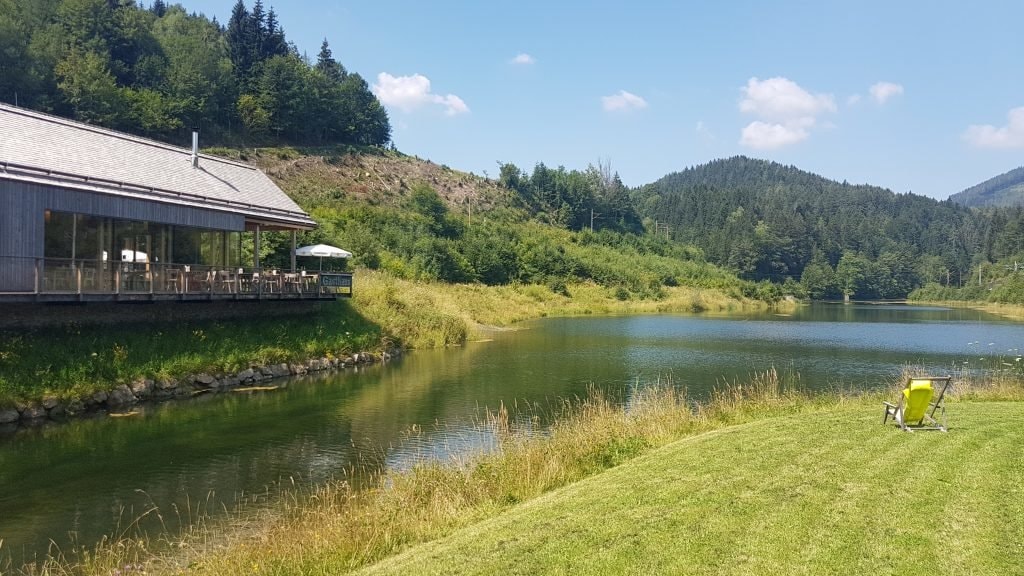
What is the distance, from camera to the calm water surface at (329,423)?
11.4 m

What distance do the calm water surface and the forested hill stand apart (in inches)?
3722

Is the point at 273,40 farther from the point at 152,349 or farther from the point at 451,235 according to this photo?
the point at 152,349

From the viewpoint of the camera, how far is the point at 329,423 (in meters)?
17.1

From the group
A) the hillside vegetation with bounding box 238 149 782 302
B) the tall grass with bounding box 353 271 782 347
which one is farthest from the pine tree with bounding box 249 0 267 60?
the tall grass with bounding box 353 271 782 347

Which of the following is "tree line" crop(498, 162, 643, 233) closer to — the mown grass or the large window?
the large window

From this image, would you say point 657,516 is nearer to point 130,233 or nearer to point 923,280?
point 130,233

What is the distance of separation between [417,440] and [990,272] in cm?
14016

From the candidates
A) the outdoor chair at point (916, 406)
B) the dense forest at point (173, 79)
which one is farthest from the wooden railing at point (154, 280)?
the dense forest at point (173, 79)

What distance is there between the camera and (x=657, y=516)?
711 cm

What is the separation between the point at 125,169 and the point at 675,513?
23134 mm

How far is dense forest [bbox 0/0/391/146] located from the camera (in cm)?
6312

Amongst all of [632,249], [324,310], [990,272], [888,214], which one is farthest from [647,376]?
[888,214]

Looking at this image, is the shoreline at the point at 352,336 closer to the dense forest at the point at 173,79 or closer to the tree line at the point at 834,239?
the dense forest at the point at 173,79

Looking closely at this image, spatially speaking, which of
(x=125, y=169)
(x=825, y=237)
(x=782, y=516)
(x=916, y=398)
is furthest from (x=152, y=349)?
(x=825, y=237)
